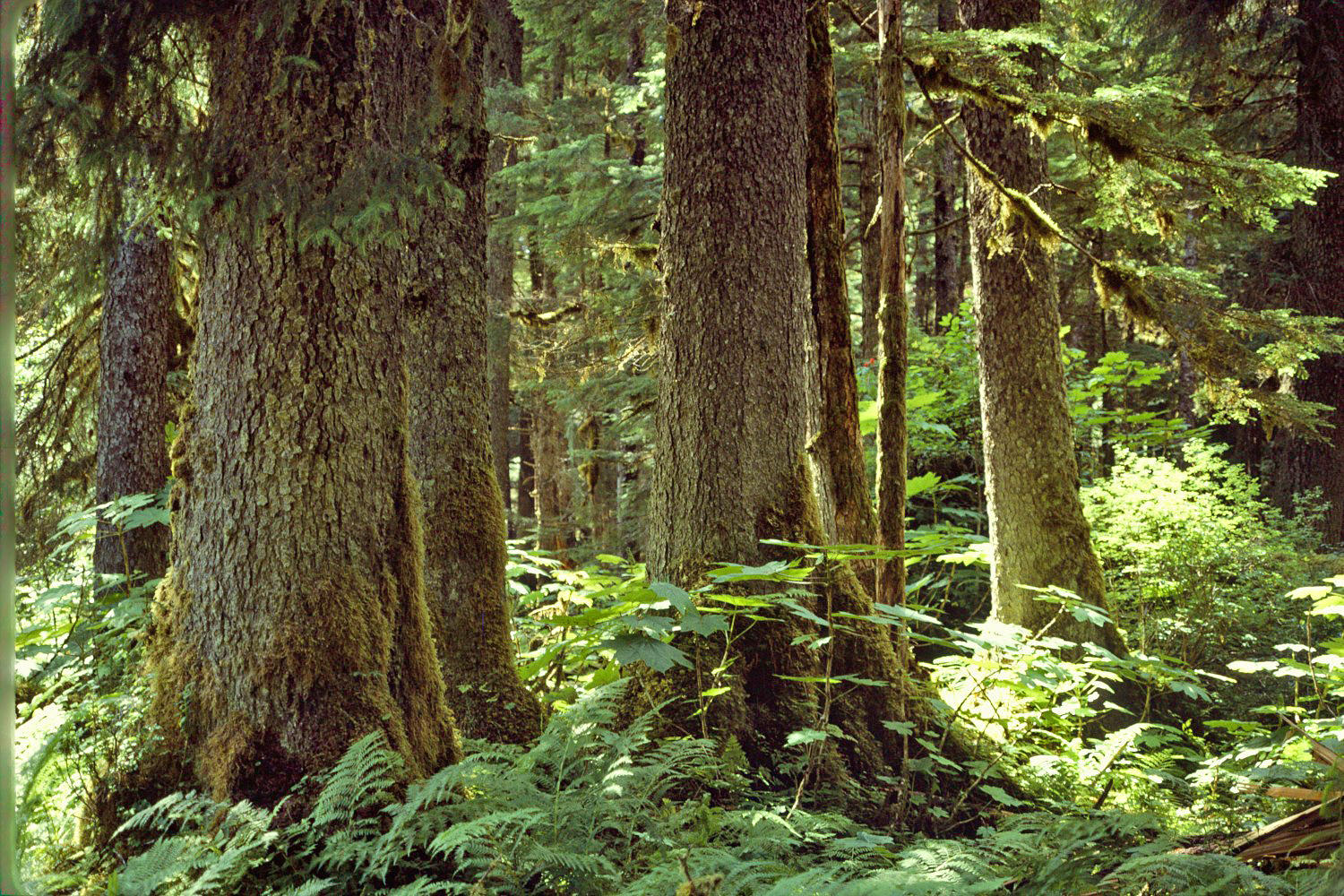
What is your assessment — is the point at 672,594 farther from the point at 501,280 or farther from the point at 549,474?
the point at 549,474

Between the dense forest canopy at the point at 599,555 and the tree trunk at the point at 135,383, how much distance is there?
0.03 metres

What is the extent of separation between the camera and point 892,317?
6.16m

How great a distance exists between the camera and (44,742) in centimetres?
306

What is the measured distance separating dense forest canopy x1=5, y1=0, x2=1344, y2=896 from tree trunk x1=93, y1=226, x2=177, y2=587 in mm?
35

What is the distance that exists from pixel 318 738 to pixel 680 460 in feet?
7.34

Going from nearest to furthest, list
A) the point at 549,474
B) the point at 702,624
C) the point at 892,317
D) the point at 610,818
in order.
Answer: the point at 610,818, the point at 702,624, the point at 892,317, the point at 549,474

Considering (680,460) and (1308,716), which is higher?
(680,460)

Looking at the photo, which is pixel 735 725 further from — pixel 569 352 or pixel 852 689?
pixel 569 352

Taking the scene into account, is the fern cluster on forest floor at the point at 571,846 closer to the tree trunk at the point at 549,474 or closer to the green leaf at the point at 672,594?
the green leaf at the point at 672,594

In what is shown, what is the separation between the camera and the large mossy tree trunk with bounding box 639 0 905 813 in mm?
4469

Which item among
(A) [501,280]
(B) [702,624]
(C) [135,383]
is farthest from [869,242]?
(B) [702,624]

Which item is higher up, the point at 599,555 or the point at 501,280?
the point at 501,280

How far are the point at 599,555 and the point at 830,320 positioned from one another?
215cm

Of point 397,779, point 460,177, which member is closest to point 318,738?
point 397,779
